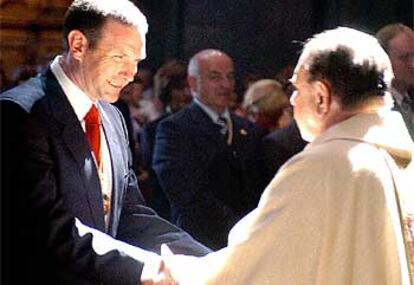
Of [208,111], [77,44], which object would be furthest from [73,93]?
[208,111]

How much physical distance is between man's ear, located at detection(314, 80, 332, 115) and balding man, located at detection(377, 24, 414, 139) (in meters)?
1.75

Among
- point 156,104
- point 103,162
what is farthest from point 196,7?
point 103,162

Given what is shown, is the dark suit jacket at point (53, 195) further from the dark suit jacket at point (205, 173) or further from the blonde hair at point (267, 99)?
the blonde hair at point (267, 99)

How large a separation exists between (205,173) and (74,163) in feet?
5.44

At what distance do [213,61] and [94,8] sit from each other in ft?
6.24

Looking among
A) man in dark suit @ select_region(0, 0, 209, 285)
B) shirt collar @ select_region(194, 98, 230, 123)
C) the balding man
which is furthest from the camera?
shirt collar @ select_region(194, 98, 230, 123)

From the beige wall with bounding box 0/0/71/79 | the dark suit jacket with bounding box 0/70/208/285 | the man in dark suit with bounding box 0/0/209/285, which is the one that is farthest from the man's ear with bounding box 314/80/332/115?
the beige wall with bounding box 0/0/71/79

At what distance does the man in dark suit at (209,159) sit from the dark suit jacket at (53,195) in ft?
4.81

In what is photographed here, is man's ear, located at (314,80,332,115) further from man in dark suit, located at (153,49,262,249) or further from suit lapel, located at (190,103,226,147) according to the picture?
suit lapel, located at (190,103,226,147)

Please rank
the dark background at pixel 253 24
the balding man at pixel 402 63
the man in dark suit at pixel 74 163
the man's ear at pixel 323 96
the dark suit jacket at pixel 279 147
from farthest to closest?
1. the dark background at pixel 253 24
2. the dark suit jacket at pixel 279 147
3. the balding man at pixel 402 63
4. the man in dark suit at pixel 74 163
5. the man's ear at pixel 323 96

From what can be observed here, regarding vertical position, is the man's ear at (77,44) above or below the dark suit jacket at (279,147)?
above

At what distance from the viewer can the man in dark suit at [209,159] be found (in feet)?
15.9

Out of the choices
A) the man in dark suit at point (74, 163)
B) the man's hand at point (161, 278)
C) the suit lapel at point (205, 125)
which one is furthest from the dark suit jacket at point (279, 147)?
the man's hand at point (161, 278)

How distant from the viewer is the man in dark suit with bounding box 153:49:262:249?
15.9 ft
